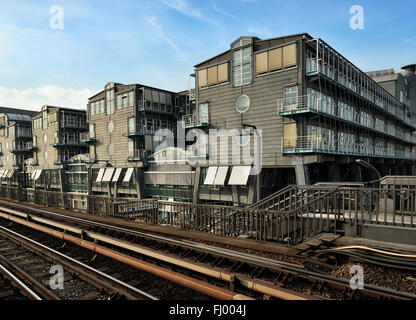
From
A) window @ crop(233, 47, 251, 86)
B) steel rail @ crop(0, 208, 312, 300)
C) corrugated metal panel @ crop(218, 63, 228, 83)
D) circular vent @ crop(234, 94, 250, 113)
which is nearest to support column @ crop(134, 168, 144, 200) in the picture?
corrugated metal panel @ crop(218, 63, 228, 83)

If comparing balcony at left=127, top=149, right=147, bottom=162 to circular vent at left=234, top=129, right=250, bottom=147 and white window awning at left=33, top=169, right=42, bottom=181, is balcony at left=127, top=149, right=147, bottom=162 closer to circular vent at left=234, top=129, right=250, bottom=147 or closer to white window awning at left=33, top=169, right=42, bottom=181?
circular vent at left=234, top=129, right=250, bottom=147

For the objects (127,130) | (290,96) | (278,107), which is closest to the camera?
(290,96)

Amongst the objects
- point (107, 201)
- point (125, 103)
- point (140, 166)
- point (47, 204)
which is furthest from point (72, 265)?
point (125, 103)

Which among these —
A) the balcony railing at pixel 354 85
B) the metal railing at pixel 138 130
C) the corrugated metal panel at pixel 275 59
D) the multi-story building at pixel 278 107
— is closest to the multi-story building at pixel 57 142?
the metal railing at pixel 138 130

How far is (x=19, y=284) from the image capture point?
770 cm

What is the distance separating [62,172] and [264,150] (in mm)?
36531

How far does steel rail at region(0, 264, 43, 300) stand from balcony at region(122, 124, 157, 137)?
27551 millimetres

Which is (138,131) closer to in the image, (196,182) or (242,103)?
(196,182)

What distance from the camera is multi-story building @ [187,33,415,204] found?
21844mm

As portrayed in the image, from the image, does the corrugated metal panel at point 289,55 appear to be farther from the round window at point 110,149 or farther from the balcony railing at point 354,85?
the round window at point 110,149

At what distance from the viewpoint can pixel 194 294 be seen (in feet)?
22.7

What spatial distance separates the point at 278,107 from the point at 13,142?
60454mm

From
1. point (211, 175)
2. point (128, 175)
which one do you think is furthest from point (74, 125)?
point (211, 175)
